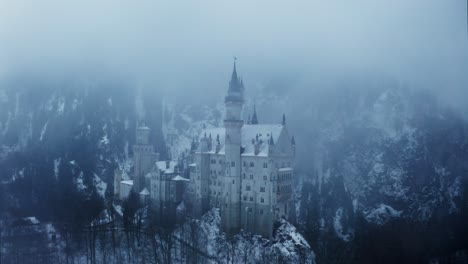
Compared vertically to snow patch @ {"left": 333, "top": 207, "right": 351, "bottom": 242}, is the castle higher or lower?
higher

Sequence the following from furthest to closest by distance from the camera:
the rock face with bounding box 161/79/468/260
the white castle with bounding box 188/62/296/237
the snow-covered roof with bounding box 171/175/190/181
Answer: the rock face with bounding box 161/79/468/260
the snow-covered roof with bounding box 171/175/190/181
the white castle with bounding box 188/62/296/237

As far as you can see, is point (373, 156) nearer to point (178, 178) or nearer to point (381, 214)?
point (381, 214)

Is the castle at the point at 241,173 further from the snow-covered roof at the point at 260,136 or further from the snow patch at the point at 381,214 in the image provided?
the snow patch at the point at 381,214

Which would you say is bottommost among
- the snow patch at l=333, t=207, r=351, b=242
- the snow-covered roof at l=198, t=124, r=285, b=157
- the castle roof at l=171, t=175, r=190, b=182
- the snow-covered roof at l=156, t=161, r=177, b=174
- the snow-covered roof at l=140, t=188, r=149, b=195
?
the snow patch at l=333, t=207, r=351, b=242

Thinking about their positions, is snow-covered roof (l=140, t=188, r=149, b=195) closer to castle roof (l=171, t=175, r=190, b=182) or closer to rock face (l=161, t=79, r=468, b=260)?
castle roof (l=171, t=175, r=190, b=182)

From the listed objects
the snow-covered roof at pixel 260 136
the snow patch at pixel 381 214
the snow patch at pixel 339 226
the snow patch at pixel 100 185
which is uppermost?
the snow-covered roof at pixel 260 136

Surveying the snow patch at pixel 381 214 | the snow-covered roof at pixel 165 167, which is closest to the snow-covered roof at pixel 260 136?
the snow-covered roof at pixel 165 167

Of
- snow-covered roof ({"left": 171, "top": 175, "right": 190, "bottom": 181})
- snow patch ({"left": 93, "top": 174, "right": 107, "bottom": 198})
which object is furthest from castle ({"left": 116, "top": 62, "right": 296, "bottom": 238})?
snow patch ({"left": 93, "top": 174, "right": 107, "bottom": 198})
